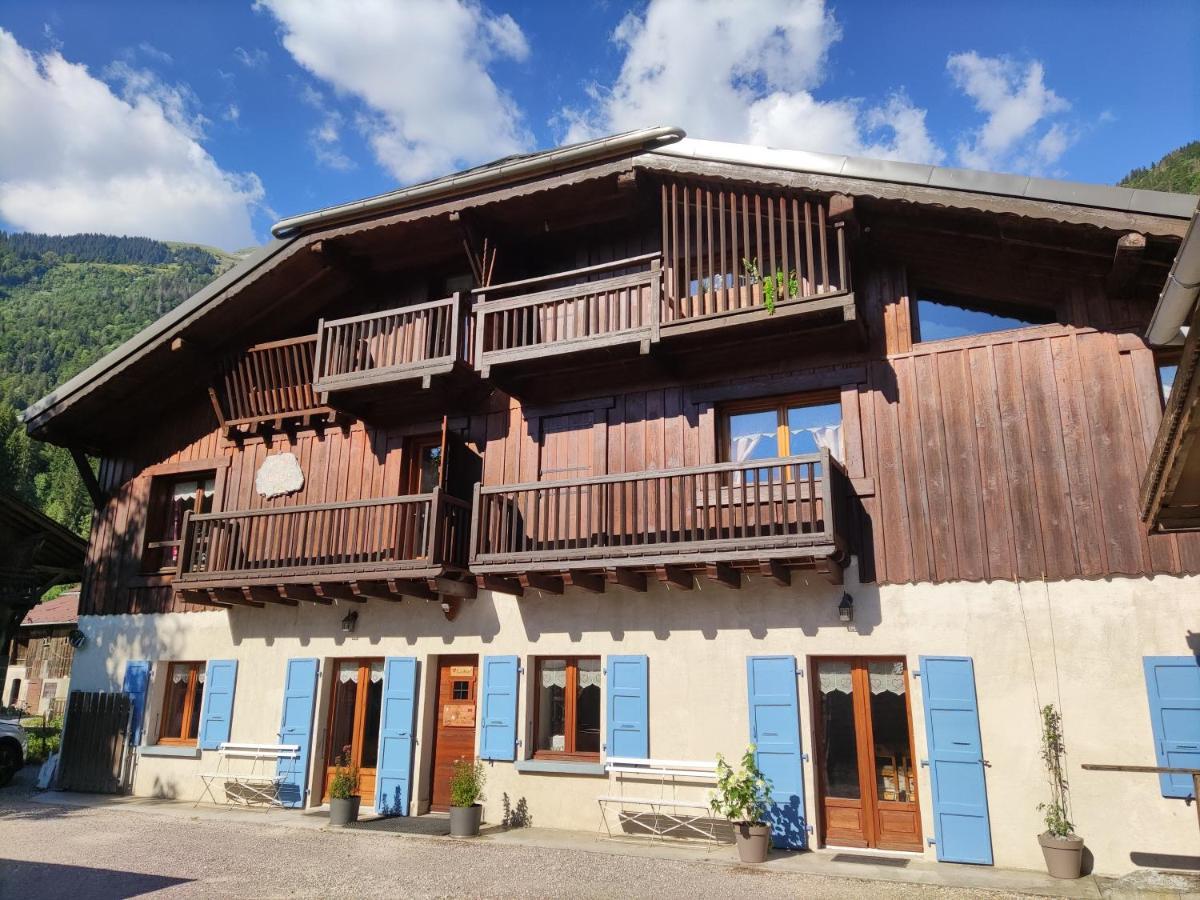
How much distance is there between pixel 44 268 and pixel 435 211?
188 meters

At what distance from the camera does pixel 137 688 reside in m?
14.5

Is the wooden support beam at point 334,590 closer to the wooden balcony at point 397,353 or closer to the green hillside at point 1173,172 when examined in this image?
the wooden balcony at point 397,353

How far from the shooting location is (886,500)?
10438 mm

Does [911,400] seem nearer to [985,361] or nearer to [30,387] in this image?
[985,361]

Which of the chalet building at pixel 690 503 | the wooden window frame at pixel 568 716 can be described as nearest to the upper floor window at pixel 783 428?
the chalet building at pixel 690 503

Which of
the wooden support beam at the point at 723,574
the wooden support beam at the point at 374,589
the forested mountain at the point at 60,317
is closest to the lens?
the wooden support beam at the point at 723,574

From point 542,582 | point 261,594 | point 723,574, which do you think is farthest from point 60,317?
point 723,574

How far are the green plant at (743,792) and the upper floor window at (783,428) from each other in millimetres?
3759

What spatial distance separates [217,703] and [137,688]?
1915mm

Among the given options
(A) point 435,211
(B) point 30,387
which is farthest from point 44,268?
(A) point 435,211

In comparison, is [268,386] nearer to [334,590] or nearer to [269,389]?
[269,389]

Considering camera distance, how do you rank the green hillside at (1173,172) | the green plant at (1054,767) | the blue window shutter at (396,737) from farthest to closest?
the green hillside at (1173,172) → the blue window shutter at (396,737) → the green plant at (1054,767)

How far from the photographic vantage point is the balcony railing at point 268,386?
14.4 metres

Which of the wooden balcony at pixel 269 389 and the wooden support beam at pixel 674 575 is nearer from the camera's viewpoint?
the wooden support beam at pixel 674 575
